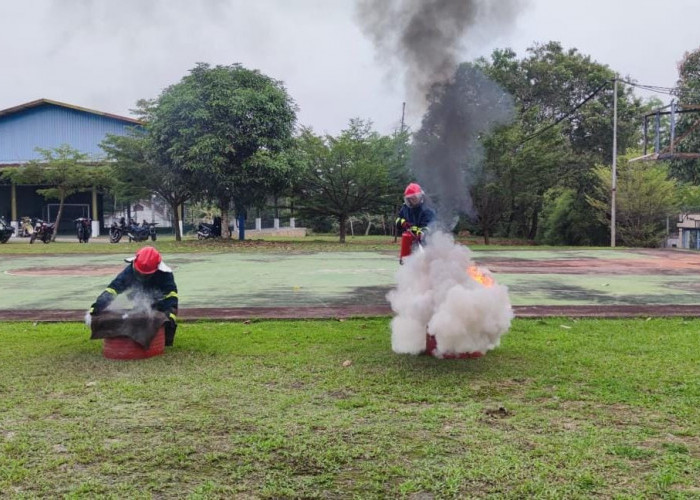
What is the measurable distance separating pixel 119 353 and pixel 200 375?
37.2 inches

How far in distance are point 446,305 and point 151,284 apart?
282cm

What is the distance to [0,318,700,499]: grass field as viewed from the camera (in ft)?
9.39

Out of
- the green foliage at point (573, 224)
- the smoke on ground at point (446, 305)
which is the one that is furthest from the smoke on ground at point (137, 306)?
the green foliage at point (573, 224)

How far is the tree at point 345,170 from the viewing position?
24.9 metres

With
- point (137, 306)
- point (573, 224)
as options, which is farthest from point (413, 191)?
point (573, 224)

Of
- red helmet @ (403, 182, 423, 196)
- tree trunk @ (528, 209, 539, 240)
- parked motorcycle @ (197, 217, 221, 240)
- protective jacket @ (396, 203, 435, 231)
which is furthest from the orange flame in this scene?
tree trunk @ (528, 209, 539, 240)

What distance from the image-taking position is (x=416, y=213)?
→ 250 inches

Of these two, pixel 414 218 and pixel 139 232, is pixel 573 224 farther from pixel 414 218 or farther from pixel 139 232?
pixel 414 218

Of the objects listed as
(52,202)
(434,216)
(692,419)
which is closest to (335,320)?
(434,216)

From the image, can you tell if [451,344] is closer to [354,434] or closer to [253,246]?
[354,434]

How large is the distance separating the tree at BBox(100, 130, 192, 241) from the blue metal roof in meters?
8.49

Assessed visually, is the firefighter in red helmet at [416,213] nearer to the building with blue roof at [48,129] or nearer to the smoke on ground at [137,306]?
the smoke on ground at [137,306]

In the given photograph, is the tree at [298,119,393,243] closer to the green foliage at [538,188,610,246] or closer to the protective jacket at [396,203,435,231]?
the green foliage at [538,188,610,246]

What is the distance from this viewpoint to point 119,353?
5.20m
